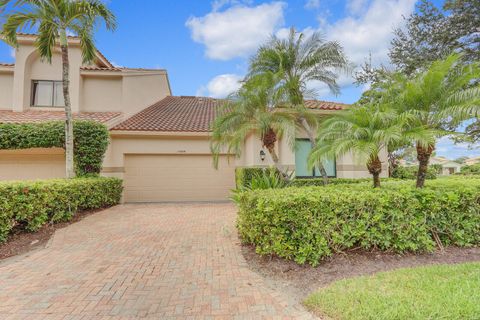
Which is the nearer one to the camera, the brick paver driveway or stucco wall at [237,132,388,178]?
the brick paver driveway

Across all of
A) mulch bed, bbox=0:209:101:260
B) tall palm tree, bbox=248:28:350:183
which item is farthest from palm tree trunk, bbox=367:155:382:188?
mulch bed, bbox=0:209:101:260

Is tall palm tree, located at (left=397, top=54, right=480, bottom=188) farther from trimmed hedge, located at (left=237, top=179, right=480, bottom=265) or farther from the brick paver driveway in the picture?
the brick paver driveway

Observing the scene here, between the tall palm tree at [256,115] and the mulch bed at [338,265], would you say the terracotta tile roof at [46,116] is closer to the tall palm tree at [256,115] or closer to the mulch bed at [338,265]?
the tall palm tree at [256,115]

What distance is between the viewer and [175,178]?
1382cm

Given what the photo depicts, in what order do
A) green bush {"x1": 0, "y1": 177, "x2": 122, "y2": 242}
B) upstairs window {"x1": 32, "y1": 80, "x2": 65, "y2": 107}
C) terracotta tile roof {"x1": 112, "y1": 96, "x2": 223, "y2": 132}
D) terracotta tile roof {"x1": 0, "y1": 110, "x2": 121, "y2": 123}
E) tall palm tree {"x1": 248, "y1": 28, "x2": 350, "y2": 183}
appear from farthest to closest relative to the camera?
upstairs window {"x1": 32, "y1": 80, "x2": 65, "y2": 107}
terracotta tile roof {"x1": 112, "y1": 96, "x2": 223, "y2": 132}
terracotta tile roof {"x1": 0, "y1": 110, "x2": 121, "y2": 123}
tall palm tree {"x1": 248, "y1": 28, "x2": 350, "y2": 183}
green bush {"x1": 0, "y1": 177, "x2": 122, "y2": 242}

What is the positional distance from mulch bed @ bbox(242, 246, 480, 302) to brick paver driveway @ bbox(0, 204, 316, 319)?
31 cm

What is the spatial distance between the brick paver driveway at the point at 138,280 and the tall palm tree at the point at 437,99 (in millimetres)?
4635

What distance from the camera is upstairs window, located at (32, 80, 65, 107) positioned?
14.8 meters

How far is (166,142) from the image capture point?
44.5 ft

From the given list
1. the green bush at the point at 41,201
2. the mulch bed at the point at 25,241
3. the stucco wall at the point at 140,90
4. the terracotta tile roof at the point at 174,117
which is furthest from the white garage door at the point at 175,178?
the mulch bed at the point at 25,241

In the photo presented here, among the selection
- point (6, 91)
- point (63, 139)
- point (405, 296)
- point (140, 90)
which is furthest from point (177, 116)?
point (405, 296)

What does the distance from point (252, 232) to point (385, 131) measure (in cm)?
355

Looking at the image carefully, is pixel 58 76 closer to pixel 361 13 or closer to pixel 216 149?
pixel 216 149

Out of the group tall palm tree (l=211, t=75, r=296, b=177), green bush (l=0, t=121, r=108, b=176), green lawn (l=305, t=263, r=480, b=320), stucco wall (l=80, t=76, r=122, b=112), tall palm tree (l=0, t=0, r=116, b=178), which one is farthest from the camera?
stucco wall (l=80, t=76, r=122, b=112)
